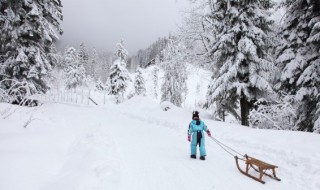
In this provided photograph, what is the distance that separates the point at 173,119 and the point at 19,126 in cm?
988

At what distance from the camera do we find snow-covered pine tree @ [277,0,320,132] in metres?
11.3

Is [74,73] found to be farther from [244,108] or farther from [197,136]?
[197,136]

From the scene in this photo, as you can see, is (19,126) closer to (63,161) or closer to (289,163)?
(63,161)

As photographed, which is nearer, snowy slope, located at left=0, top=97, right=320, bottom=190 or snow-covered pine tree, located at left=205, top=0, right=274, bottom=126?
snowy slope, located at left=0, top=97, right=320, bottom=190

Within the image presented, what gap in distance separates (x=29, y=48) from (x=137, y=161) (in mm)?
14681

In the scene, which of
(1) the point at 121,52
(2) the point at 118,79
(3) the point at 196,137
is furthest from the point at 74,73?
(3) the point at 196,137

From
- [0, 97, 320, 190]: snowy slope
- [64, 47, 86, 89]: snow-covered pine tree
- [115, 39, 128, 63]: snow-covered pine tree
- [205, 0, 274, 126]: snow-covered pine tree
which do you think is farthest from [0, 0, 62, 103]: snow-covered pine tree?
[64, 47, 86, 89]: snow-covered pine tree

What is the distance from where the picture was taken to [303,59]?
38.5 feet

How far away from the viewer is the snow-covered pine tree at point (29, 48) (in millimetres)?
17312

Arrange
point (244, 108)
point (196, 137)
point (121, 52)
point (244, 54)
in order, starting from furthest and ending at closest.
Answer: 1. point (121, 52)
2. point (244, 108)
3. point (244, 54)
4. point (196, 137)

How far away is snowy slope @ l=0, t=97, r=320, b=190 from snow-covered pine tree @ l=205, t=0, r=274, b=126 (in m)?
2.85

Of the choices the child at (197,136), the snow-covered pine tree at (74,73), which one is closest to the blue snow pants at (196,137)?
the child at (197,136)

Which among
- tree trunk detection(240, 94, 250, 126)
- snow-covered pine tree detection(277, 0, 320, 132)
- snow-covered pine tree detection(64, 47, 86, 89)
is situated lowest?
tree trunk detection(240, 94, 250, 126)

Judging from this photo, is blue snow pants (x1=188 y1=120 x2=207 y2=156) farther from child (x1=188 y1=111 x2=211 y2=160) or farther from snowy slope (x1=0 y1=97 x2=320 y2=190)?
snowy slope (x1=0 y1=97 x2=320 y2=190)
